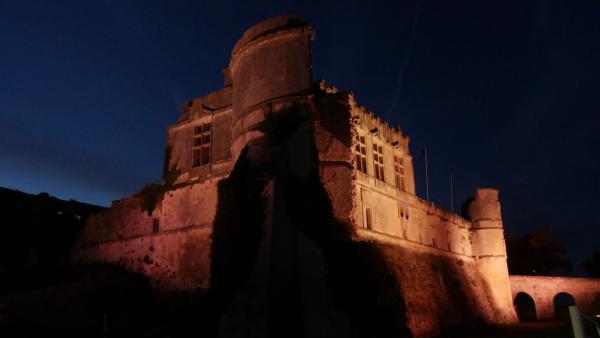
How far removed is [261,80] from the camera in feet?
71.5

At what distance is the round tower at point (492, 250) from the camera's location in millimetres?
35688

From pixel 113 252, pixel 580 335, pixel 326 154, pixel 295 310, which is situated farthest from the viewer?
pixel 113 252

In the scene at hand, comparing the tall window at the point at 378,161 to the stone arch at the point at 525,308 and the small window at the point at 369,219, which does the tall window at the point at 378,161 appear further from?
the stone arch at the point at 525,308

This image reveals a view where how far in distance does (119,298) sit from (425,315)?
49.3ft


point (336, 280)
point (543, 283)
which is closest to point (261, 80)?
point (336, 280)

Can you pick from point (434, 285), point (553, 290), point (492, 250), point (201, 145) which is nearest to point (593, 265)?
Result: point (553, 290)

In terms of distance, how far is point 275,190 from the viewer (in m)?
17.4

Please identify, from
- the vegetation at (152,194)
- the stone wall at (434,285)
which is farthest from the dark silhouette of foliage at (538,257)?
the vegetation at (152,194)

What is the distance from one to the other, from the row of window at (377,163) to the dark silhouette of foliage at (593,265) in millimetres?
42731

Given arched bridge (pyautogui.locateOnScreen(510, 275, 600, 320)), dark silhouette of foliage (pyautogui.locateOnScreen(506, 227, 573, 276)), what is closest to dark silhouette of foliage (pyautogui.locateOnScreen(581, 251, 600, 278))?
dark silhouette of foliage (pyautogui.locateOnScreen(506, 227, 573, 276))

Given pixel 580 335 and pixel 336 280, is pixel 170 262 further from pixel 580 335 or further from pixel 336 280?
pixel 580 335

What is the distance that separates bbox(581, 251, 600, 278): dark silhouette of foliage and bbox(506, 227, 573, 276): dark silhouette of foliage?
6.58 metres

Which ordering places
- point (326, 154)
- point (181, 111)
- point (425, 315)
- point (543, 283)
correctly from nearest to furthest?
point (326, 154) < point (425, 315) < point (181, 111) < point (543, 283)

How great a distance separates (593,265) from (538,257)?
10009 mm
